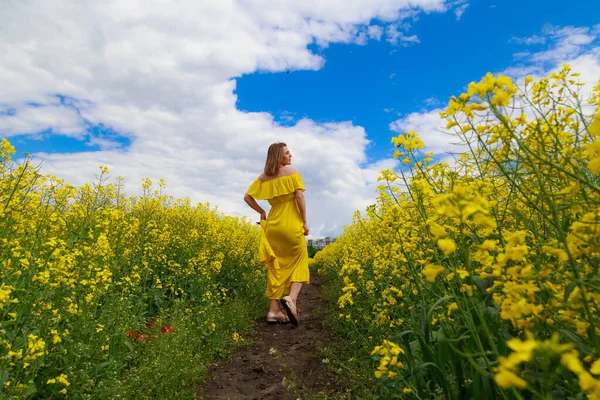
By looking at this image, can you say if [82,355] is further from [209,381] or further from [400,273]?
[400,273]

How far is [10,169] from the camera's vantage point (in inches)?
125

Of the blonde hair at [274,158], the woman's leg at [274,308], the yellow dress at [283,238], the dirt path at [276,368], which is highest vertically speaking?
the blonde hair at [274,158]

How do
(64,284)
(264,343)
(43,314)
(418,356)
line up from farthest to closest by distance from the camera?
(264,343) → (64,284) → (43,314) → (418,356)

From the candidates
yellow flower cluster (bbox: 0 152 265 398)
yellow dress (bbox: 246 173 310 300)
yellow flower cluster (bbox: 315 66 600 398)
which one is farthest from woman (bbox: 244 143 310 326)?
yellow flower cluster (bbox: 315 66 600 398)

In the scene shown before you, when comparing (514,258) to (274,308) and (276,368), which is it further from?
(274,308)

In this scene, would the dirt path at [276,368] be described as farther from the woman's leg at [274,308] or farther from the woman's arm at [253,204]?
the woman's arm at [253,204]

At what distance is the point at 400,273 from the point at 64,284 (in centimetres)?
253

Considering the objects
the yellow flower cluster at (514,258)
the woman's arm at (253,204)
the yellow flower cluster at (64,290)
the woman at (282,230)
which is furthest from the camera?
the woman's arm at (253,204)

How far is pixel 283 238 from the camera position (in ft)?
19.1

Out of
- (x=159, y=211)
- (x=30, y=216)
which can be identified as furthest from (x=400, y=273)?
(x=159, y=211)

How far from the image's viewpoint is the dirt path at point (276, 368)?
345 centimetres

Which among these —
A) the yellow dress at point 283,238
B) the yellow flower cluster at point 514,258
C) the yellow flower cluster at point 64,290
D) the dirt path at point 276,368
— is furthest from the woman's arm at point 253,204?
the yellow flower cluster at point 514,258

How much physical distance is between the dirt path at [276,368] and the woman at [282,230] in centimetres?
54

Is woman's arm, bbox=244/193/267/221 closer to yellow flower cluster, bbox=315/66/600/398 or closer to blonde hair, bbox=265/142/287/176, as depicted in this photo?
blonde hair, bbox=265/142/287/176
